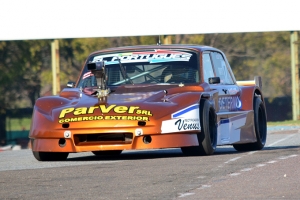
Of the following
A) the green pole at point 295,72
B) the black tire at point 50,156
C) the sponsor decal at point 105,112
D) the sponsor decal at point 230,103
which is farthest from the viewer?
the green pole at point 295,72

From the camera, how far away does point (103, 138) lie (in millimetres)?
9734

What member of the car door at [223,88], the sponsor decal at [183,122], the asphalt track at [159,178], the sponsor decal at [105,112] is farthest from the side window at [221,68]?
the sponsor decal at [105,112]

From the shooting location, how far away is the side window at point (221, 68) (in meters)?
11.8

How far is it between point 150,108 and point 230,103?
201 centimetres

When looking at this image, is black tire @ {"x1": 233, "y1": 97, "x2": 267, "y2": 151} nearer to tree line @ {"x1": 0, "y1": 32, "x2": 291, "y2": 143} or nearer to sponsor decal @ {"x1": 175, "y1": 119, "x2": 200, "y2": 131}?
sponsor decal @ {"x1": 175, "y1": 119, "x2": 200, "y2": 131}

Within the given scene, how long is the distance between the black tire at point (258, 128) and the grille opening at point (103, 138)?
2.77 m

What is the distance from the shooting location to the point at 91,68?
10.6 metres

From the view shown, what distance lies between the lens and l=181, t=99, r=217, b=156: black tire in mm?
9852

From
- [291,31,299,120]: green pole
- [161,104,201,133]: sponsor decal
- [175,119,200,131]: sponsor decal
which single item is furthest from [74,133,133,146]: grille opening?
[291,31,299,120]: green pole

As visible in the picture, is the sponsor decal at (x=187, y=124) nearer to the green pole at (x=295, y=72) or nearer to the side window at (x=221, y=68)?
the side window at (x=221, y=68)

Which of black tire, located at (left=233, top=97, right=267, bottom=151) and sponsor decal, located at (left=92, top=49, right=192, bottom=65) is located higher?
sponsor decal, located at (left=92, top=49, right=192, bottom=65)

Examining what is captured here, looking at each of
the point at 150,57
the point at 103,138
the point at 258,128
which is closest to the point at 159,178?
the point at 103,138

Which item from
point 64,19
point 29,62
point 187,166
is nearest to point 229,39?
point 29,62

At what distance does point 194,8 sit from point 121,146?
13.9m
